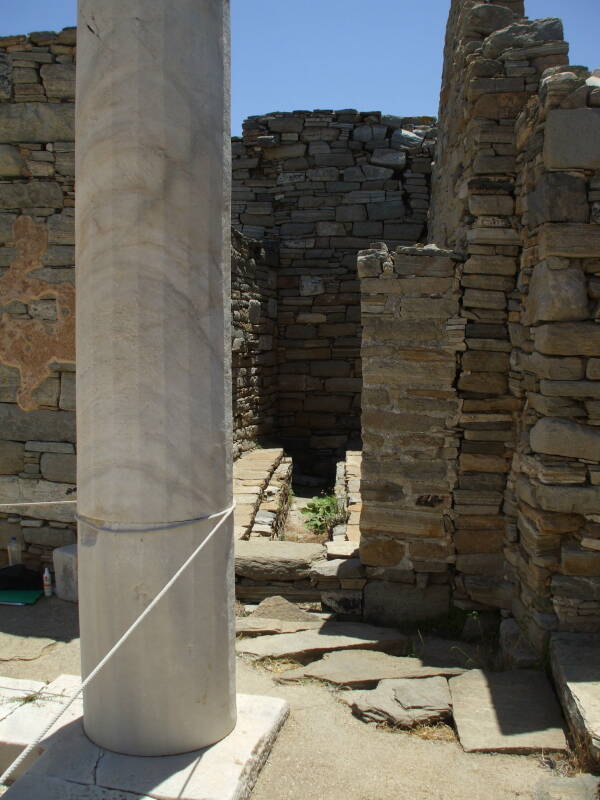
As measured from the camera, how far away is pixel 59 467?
17.4ft

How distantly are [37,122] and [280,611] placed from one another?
406cm

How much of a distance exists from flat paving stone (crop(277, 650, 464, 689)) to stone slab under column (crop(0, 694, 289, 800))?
1.06m

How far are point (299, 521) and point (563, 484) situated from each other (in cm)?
369

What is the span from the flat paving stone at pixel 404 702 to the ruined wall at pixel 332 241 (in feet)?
19.7

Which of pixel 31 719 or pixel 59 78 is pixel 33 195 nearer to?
pixel 59 78

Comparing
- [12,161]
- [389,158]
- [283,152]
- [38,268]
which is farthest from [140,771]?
[283,152]

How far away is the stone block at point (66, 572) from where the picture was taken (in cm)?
507

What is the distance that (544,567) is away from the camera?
12.4ft

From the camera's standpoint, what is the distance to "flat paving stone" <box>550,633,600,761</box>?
281 centimetres

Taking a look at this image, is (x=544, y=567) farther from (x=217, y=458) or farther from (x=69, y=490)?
(x=69, y=490)

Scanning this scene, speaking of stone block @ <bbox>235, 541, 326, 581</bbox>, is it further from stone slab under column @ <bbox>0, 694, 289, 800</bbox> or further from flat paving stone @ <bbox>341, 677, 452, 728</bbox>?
stone slab under column @ <bbox>0, 694, 289, 800</bbox>

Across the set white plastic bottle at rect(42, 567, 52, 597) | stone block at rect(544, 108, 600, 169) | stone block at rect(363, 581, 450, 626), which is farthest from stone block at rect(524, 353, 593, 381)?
white plastic bottle at rect(42, 567, 52, 597)

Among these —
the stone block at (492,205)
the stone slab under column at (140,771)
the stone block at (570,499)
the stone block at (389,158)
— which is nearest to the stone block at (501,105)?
the stone block at (492,205)

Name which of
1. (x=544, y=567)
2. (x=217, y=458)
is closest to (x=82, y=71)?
(x=217, y=458)
